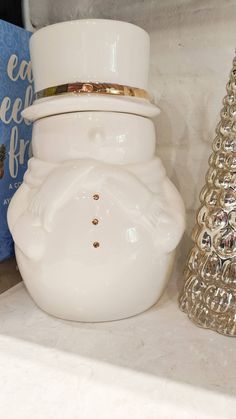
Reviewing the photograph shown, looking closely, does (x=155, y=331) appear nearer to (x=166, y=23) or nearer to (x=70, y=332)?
(x=70, y=332)

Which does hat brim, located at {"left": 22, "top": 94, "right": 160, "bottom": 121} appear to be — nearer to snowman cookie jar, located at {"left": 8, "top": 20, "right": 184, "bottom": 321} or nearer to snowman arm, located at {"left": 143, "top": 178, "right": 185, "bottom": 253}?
snowman cookie jar, located at {"left": 8, "top": 20, "right": 184, "bottom": 321}

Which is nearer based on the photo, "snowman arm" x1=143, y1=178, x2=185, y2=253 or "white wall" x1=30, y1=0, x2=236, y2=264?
"snowman arm" x1=143, y1=178, x2=185, y2=253

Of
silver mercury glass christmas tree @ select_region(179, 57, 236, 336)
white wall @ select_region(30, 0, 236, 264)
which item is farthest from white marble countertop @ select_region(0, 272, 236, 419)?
white wall @ select_region(30, 0, 236, 264)

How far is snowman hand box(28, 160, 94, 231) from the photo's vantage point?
448mm

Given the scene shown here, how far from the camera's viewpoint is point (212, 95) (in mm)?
614

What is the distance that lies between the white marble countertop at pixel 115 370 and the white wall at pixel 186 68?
23cm

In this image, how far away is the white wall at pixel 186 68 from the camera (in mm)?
599

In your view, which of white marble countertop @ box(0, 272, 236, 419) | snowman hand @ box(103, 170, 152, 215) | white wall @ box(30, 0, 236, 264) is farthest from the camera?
white wall @ box(30, 0, 236, 264)

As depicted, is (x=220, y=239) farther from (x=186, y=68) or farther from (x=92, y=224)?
(x=186, y=68)

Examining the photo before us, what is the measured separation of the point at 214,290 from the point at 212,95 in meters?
0.30

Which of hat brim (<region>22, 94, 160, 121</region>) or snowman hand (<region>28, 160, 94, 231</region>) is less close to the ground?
hat brim (<region>22, 94, 160, 121</region>)

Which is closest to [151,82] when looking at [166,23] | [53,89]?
[166,23]

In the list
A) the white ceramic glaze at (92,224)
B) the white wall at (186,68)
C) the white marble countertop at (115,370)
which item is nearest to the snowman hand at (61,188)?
the white ceramic glaze at (92,224)

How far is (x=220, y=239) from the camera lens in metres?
0.46
